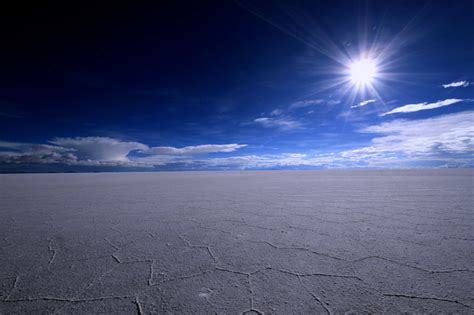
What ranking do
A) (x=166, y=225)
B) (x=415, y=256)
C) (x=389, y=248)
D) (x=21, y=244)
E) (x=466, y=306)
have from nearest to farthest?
(x=466, y=306) → (x=415, y=256) → (x=389, y=248) → (x=21, y=244) → (x=166, y=225)

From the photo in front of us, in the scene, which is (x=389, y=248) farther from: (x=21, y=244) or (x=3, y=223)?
(x=3, y=223)

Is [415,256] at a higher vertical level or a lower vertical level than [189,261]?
higher

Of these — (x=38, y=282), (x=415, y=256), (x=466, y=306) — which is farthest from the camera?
(x=415, y=256)

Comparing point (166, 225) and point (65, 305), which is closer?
point (65, 305)

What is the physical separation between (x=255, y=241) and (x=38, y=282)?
1.99 metres

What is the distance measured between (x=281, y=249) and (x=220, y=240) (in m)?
0.75

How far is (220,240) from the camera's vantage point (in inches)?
93.0

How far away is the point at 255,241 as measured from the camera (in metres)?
2.30

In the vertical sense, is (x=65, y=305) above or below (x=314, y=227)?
below

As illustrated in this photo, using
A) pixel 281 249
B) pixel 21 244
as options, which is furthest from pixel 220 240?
pixel 21 244

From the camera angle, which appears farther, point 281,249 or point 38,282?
point 281,249

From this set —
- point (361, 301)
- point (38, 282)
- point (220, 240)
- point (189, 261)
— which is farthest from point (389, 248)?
point (38, 282)

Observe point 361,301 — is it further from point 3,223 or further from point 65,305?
point 3,223

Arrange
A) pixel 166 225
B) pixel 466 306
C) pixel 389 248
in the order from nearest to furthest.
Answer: pixel 466 306 < pixel 389 248 < pixel 166 225
